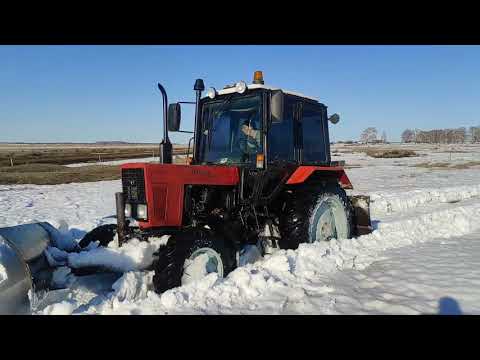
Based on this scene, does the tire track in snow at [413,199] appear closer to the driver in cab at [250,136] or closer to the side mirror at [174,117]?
the driver in cab at [250,136]

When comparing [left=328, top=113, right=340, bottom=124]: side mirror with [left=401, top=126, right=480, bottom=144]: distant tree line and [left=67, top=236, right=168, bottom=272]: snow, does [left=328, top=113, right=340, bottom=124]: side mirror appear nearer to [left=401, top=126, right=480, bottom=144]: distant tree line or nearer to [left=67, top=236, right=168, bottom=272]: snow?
[left=67, top=236, right=168, bottom=272]: snow

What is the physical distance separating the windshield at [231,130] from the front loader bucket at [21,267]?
2110 mm

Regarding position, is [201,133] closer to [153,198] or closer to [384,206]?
[153,198]

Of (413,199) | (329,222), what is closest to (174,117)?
(329,222)

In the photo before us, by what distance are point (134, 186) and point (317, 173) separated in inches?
103

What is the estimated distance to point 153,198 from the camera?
11.4 feet

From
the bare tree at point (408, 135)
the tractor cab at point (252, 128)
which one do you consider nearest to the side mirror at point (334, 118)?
the tractor cab at point (252, 128)

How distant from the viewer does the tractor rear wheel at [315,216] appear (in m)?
4.58

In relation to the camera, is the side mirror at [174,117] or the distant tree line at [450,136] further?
the distant tree line at [450,136]

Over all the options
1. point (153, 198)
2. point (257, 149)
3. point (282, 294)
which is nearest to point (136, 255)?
point (153, 198)

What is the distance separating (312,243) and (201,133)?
1.98 metres

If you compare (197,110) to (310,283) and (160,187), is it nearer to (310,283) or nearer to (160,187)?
(160,187)

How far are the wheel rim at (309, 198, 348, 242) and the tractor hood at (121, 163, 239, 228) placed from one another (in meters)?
1.84
